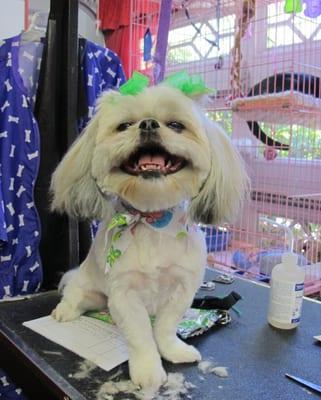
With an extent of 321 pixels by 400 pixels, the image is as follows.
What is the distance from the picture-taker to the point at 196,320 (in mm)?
974

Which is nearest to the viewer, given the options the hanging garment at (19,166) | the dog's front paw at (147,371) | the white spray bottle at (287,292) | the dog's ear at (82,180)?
the dog's front paw at (147,371)

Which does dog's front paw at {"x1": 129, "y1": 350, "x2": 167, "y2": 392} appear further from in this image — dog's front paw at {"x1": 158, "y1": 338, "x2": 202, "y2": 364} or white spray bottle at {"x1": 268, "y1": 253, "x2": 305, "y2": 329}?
white spray bottle at {"x1": 268, "y1": 253, "x2": 305, "y2": 329}

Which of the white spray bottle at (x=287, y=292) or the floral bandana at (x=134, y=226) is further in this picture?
the white spray bottle at (x=287, y=292)

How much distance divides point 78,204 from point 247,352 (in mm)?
441

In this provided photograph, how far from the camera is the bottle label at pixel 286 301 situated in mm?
944

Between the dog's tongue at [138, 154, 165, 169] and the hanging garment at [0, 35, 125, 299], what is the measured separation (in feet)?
1.58

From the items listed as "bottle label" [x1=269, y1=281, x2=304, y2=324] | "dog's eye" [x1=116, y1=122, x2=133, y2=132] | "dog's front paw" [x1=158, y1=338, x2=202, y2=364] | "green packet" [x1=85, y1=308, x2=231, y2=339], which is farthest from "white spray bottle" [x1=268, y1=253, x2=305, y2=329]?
"dog's eye" [x1=116, y1=122, x2=133, y2=132]

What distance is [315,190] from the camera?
211 centimetres

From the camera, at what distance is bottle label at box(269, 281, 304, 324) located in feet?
3.10

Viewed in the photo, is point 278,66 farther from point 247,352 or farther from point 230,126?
point 247,352

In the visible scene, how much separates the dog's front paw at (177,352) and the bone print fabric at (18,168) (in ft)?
1.70

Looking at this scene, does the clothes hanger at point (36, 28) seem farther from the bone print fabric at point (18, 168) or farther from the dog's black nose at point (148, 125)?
the dog's black nose at point (148, 125)

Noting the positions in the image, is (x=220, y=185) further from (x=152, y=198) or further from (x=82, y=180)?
(x=82, y=180)

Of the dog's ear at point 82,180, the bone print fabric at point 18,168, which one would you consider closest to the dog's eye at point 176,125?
the dog's ear at point 82,180
